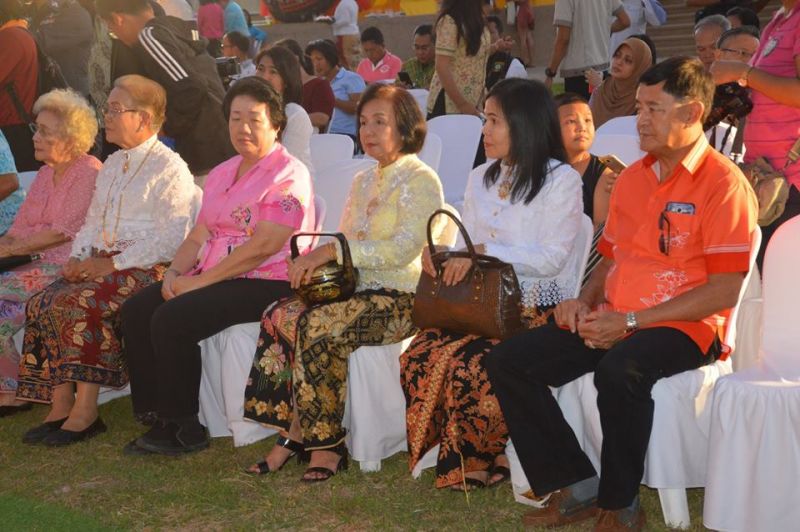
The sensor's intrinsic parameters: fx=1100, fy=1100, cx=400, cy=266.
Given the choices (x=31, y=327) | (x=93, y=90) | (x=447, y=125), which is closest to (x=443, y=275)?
(x=31, y=327)

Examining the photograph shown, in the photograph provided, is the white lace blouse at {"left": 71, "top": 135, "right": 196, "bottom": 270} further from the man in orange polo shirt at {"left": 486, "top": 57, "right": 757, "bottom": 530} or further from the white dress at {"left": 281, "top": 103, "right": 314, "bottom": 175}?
the man in orange polo shirt at {"left": 486, "top": 57, "right": 757, "bottom": 530}

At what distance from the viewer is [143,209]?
5.10m

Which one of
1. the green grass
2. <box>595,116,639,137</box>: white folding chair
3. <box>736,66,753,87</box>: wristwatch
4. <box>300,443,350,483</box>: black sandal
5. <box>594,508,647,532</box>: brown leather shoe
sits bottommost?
the green grass

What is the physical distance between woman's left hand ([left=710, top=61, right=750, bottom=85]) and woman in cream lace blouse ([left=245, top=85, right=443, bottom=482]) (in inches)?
45.2

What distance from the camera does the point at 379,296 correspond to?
434 centimetres

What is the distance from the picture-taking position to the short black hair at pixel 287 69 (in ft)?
19.2

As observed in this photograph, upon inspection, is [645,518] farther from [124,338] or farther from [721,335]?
[124,338]

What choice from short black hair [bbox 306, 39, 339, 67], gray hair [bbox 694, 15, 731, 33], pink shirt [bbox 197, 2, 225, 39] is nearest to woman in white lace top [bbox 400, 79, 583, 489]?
gray hair [bbox 694, 15, 731, 33]

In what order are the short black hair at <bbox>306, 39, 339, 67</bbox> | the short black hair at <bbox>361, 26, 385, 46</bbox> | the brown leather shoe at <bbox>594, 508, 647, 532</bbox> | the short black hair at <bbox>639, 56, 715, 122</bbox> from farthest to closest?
the short black hair at <bbox>361, 26, 385, 46</bbox>, the short black hair at <bbox>306, 39, 339, 67</bbox>, the short black hair at <bbox>639, 56, 715, 122</bbox>, the brown leather shoe at <bbox>594, 508, 647, 532</bbox>

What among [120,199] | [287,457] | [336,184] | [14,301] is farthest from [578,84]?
[287,457]

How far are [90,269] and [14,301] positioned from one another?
1.85ft

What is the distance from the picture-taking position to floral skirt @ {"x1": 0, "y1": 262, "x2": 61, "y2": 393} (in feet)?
17.4

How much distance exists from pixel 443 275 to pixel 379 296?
46 centimetres

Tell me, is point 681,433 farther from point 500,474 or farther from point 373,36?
point 373,36
